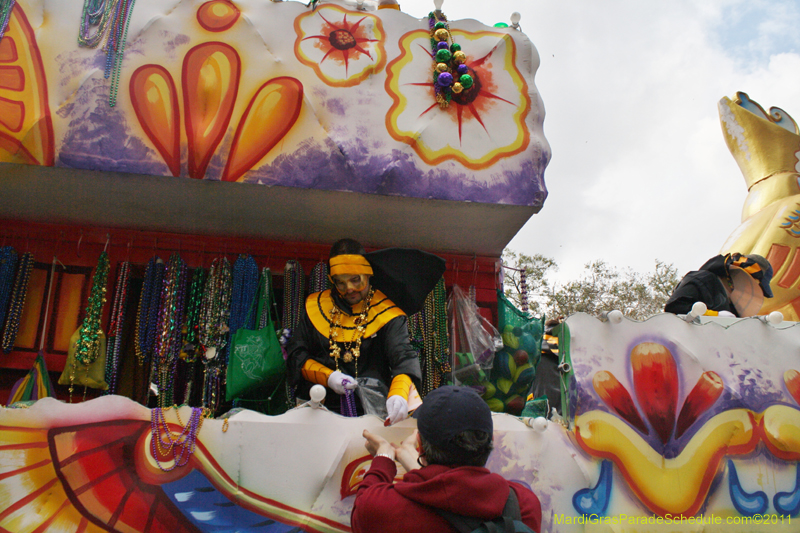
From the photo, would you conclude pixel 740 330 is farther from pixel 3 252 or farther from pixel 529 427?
pixel 3 252

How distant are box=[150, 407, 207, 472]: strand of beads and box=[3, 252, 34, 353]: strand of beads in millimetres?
2193

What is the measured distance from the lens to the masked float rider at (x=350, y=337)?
3.00 metres

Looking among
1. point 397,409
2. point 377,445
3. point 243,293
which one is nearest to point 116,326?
point 243,293

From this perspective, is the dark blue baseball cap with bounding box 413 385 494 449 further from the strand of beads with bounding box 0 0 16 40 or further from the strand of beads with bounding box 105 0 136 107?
the strand of beads with bounding box 0 0 16 40

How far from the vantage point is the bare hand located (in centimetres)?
199

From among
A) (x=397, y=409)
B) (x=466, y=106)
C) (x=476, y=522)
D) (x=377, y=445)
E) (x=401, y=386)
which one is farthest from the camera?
(x=466, y=106)

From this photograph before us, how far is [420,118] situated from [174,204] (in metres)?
1.78

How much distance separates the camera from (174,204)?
3559 millimetres

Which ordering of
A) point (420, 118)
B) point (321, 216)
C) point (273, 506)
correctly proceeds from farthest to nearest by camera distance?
point (321, 216), point (420, 118), point (273, 506)

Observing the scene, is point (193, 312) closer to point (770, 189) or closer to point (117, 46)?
point (117, 46)

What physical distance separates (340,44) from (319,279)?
1.69 m

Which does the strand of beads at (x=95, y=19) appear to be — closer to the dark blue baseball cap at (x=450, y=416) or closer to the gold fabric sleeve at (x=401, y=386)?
the gold fabric sleeve at (x=401, y=386)

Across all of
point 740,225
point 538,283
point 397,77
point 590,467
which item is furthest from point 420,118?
point 538,283

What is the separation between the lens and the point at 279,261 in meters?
4.24
